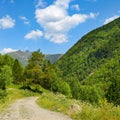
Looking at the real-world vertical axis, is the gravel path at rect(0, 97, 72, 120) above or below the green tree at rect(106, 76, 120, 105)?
above

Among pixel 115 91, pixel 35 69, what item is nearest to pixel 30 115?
pixel 35 69

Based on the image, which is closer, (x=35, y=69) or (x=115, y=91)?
(x=35, y=69)

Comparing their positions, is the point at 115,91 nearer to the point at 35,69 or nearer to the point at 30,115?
the point at 35,69

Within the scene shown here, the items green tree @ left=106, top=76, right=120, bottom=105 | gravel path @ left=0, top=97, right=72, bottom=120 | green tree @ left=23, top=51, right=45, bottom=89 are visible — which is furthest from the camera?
green tree @ left=106, top=76, right=120, bottom=105

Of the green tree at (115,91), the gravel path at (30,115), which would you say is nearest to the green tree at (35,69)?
the green tree at (115,91)

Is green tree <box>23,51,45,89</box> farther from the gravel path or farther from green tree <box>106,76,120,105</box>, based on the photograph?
the gravel path

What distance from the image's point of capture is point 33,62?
270 ft

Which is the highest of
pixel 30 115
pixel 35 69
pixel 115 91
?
pixel 35 69

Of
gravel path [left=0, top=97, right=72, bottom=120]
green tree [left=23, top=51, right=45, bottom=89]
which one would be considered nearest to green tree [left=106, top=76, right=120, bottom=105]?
green tree [left=23, top=51, right=45, bottom=89]

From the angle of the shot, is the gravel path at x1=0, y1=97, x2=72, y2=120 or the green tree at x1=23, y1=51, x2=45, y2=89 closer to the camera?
the gravel path at x1=0, y1=97, x2=72, y2=120

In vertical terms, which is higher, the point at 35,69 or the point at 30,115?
the point at 35,69

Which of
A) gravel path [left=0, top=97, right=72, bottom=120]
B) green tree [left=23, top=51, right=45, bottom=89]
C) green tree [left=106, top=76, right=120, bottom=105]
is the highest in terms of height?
green tree [left=23, top=51, right=45, bottom=89]

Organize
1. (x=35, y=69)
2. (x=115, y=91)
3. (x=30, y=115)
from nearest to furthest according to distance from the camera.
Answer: (x=30, y=115) < (x=35, y=69) < (x=115, y=91)

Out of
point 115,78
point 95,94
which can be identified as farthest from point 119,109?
point 95,94
